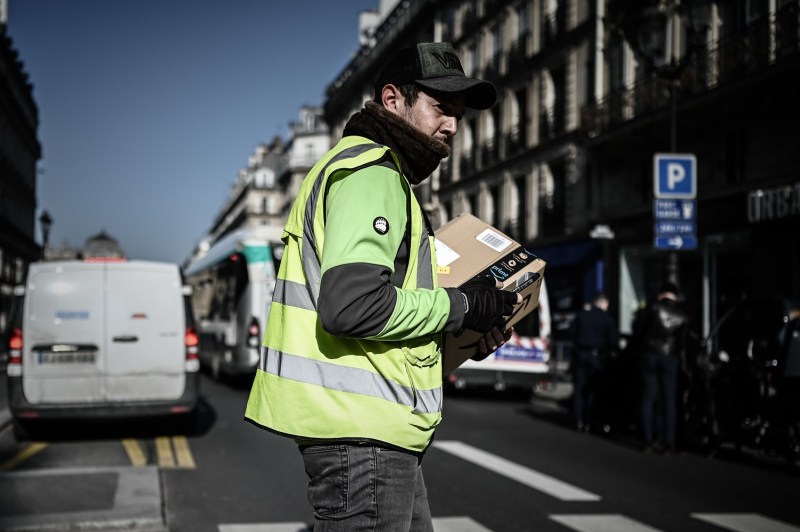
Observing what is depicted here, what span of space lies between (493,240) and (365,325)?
76 cm

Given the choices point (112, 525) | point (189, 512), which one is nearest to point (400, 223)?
point (112, 525)

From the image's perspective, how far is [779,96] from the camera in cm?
1809

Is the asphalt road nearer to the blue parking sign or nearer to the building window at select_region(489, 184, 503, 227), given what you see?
the blue parking sign

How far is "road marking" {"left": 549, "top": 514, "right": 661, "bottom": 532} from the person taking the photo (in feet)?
19.3

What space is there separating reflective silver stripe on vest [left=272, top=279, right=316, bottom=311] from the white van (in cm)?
798

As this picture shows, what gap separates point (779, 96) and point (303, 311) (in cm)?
1795

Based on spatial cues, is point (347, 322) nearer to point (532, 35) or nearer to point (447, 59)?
point (447, 59)

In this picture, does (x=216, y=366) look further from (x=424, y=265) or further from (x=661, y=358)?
(x=424, y=265)

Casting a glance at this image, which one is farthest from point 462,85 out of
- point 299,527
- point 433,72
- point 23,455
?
point 23,455

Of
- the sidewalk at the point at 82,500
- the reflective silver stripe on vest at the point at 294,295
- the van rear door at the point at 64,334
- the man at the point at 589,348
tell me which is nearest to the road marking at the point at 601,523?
the sidewalk at the point at 82,500

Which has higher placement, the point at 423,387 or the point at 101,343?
the point at 423,387

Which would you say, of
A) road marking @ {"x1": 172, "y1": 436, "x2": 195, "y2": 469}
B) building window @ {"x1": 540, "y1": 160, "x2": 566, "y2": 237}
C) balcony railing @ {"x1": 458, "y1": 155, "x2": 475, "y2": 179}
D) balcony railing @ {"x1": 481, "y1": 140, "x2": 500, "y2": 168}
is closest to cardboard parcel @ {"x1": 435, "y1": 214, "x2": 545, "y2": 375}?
road marking @ {"x1": 172, "y1": 436, "x2": 195, "y2": 469}

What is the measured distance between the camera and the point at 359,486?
7.06 feet

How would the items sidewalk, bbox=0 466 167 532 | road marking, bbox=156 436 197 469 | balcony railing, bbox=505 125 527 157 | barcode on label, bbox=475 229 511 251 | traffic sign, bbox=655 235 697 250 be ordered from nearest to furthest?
barcode on label, bbox=475 229 511 251
sidewalk, bbox=0 466 167 532
road marking, bbox=156 436 197 469
traffic sign, bbox=655 235 697 250
balcony railing, bbox=505 125 527 157
